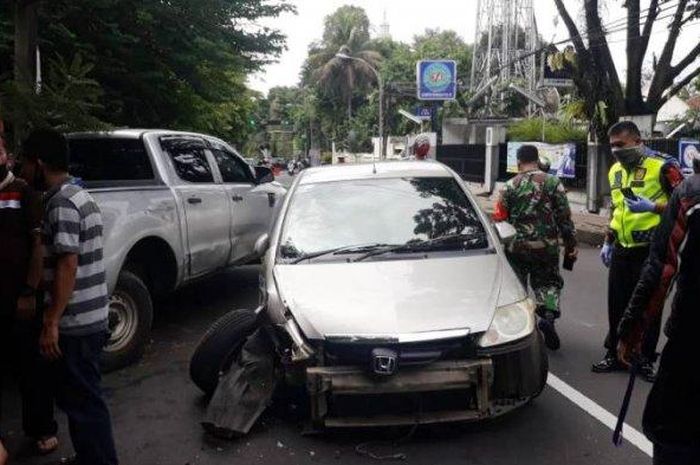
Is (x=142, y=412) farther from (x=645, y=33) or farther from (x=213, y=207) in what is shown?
(x=645, y=33)

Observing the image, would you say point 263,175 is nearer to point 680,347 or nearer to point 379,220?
point 379,220

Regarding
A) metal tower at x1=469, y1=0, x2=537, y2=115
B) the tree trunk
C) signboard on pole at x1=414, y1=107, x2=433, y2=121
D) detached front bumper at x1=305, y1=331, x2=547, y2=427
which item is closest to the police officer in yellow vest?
detached front bumper at x1=305, y1=331, x2=547, y2=427

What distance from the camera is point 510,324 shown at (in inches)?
154

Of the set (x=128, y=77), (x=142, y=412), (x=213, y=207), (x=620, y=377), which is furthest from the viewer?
(x=128, y=77)

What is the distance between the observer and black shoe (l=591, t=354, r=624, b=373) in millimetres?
5152

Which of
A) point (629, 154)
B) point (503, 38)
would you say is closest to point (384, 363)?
point (629, 154)

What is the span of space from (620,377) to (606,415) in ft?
2.81

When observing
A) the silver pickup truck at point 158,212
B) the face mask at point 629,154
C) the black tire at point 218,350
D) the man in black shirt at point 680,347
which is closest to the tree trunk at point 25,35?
the silver pickup truck at point 158,212

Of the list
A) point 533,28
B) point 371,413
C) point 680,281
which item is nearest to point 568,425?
point 371,413

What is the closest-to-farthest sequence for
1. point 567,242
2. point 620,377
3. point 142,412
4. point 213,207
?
point 142,412 < point 620,377 < point 567,242 < point 213,207

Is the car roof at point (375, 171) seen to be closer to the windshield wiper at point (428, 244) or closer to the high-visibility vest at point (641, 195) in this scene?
the windshield wiper at point (428, 244)

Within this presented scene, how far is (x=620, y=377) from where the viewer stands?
199 inches

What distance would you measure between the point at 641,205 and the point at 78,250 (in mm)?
3740

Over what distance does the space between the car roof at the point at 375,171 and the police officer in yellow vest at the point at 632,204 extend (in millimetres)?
1297
